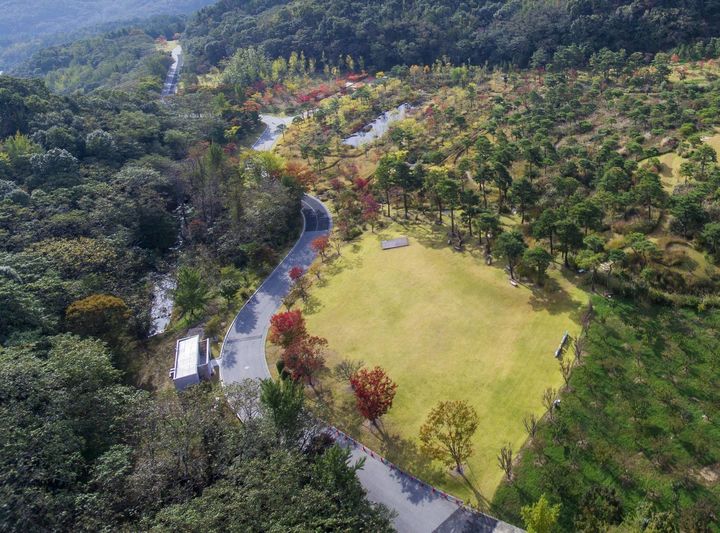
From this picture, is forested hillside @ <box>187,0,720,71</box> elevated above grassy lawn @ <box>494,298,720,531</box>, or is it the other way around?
forested hillside @ <box>187,0,720,71</box>

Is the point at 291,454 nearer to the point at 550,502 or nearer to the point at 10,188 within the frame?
the point at 550,502

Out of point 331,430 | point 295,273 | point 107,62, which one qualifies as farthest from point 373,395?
point 107,62

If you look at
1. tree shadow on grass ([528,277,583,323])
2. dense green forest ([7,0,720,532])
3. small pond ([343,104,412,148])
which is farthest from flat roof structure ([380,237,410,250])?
small pond ([343,104,412,148])

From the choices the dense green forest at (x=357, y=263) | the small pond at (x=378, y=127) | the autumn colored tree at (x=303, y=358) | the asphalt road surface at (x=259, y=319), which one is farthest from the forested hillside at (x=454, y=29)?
the autumn colored tree at (x=303, y=358)

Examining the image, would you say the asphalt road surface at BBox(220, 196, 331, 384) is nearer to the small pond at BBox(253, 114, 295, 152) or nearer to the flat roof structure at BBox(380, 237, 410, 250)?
the flat roof structure at BBox(380, 237, 410, 250)

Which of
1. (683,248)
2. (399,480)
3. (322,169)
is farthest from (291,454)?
(322,169)

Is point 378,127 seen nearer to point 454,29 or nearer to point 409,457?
point 454,29
